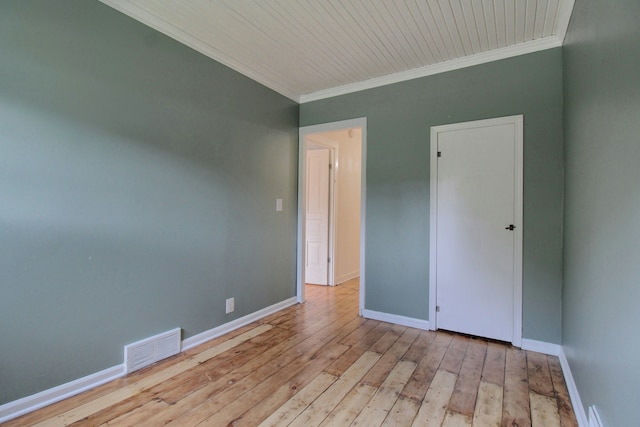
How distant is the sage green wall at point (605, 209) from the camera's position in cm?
105

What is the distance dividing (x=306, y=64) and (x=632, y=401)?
121 inches

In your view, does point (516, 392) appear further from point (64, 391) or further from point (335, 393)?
point (64, 391)

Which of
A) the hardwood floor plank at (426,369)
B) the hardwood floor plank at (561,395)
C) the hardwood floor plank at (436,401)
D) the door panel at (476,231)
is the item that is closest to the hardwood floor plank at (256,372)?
the hardwood floor plank at (426,369)

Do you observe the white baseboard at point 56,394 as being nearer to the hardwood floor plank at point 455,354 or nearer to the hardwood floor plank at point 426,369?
the hardwood floor plank at point 426,369

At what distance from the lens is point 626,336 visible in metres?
1.09

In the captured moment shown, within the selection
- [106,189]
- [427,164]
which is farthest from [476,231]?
[106,189]

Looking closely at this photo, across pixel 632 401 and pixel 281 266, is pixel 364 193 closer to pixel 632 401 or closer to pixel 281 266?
pixel 281 266

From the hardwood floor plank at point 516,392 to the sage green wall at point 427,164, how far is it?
0.28m

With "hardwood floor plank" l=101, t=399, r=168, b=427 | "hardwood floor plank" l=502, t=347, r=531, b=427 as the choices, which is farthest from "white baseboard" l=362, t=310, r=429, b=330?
"hardwood floor plank" l=101, t=399, r=168, b=427

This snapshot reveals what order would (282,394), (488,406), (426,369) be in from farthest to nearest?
(426,369), (282,394), (488,406)

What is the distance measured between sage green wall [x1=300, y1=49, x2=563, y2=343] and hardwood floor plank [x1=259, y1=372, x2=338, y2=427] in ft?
4.34

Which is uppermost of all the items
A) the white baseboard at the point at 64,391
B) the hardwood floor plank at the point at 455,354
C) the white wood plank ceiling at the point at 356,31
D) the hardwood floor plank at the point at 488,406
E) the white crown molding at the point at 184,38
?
the white wood plank ceiling at the point at 356,31

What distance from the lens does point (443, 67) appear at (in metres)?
2.93

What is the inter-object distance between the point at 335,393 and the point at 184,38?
282 centimetres
